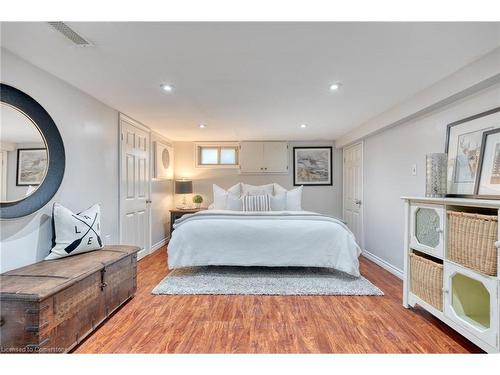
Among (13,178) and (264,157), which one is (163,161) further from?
(13,178)

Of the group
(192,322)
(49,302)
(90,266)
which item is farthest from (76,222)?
(192,322)

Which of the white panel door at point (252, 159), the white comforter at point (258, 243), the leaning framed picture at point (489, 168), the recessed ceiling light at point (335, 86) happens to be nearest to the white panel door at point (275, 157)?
the white panel door at point (252, 159)

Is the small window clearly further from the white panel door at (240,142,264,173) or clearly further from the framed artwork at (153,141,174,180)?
the framed artwork at (153,141,174,180)

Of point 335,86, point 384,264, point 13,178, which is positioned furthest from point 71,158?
point 384,264

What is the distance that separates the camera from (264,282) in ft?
9.59

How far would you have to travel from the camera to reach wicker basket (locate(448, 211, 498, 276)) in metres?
1.50

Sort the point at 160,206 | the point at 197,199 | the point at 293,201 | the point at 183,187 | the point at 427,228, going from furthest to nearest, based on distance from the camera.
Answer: the point at 197,199 < the point at 183,187 < the point at 160,206 < the point at 293,201 < the point at 427,228

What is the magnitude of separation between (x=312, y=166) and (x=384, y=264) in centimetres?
239

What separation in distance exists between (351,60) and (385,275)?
2679 mm

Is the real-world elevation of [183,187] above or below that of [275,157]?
below

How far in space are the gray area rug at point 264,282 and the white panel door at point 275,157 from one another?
2367 mm

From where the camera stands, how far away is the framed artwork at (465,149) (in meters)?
2.00

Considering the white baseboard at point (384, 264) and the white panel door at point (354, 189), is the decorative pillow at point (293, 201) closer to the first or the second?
the white panel door at point (354, 189)

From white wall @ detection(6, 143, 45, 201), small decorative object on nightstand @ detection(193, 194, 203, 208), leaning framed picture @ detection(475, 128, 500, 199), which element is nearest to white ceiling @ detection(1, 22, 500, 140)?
leaning framed picture @ detection(475, 128, 500, 199)
